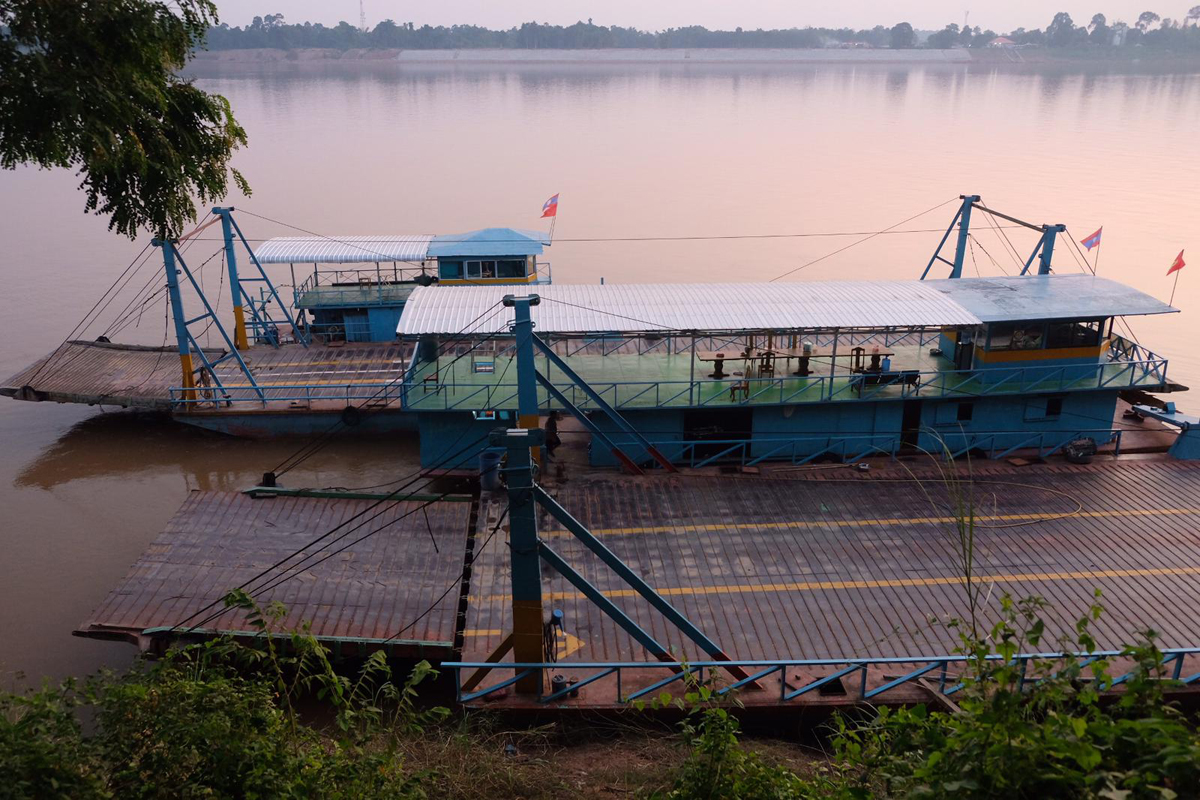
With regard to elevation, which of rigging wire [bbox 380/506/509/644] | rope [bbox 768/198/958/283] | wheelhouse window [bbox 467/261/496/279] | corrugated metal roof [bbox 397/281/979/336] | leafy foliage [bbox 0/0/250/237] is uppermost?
leafy foliage [bbox 0/0/250/237]

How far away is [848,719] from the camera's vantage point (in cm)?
1389

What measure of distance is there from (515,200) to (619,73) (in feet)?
386

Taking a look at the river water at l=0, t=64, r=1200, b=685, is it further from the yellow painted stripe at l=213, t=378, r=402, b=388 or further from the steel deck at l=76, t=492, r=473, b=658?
the steel deck at l=76, t=492, r=473, b=658

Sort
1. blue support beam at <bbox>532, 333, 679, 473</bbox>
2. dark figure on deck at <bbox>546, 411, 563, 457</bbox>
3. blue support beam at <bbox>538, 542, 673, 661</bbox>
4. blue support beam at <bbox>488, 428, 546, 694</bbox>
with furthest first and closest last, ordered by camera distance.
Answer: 1. dark figure on deck at <bbox>546, 411, 563, 457</bbox>
2. blue support beam at <bbox>532, 333, 679, 473</bbox>
3. blue support beam at <bbox>538, 542, 673, 661</bbox>
4. blue support beam at <bbox>488, 428, 546, 694</bbox>

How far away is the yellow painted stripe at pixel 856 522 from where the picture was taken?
18.7m

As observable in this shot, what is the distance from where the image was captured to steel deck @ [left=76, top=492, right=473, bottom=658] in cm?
1545

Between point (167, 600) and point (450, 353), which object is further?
point (450, 353)

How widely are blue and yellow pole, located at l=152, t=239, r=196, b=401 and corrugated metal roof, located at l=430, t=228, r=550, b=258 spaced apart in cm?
861

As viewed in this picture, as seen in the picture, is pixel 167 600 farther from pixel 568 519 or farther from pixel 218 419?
pixel 218 419

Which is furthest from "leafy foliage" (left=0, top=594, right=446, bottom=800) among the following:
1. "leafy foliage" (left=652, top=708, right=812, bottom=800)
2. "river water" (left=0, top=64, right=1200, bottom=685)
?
"river water" (left=0, top=64, right=1200, bottom=685)

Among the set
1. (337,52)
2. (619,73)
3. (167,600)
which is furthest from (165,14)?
(337,52)

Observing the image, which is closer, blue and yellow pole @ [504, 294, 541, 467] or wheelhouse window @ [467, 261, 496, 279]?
blue and yellow pole @ [504, 294, 541, 467]

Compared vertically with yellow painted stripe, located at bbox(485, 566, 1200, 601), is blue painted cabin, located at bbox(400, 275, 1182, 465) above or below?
above

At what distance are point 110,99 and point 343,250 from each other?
22.8m
